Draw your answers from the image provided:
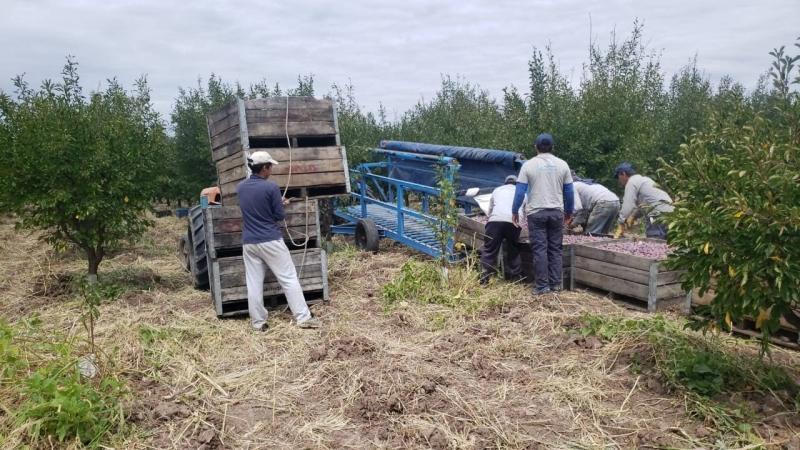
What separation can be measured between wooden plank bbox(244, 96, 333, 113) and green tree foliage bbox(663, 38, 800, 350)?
15.1ft

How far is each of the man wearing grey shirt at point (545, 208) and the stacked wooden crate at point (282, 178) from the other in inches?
89.7

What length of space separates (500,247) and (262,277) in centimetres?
308

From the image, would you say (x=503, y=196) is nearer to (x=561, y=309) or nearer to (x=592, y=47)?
(x=561, y=309)

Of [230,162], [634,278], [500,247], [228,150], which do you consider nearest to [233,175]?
[230,162]

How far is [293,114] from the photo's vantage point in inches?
287

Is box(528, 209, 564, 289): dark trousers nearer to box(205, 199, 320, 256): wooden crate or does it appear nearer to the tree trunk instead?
box(205, 199, 320, 256): wooden crate

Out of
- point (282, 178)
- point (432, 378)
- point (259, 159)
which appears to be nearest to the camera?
point (432, 378)

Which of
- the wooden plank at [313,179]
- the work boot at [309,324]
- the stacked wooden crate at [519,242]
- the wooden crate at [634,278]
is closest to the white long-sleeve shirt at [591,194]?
the stacked wooden crate at [519,242]

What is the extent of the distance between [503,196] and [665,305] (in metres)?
2.23

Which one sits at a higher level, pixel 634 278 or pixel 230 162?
pixel 230 162

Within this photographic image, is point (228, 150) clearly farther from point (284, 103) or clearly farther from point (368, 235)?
point (368, 235)

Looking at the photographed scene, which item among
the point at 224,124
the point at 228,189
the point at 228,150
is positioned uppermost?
the point at 224,124

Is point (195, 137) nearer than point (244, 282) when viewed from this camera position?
No

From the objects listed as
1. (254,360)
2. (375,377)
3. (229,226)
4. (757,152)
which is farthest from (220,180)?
(757,152)
